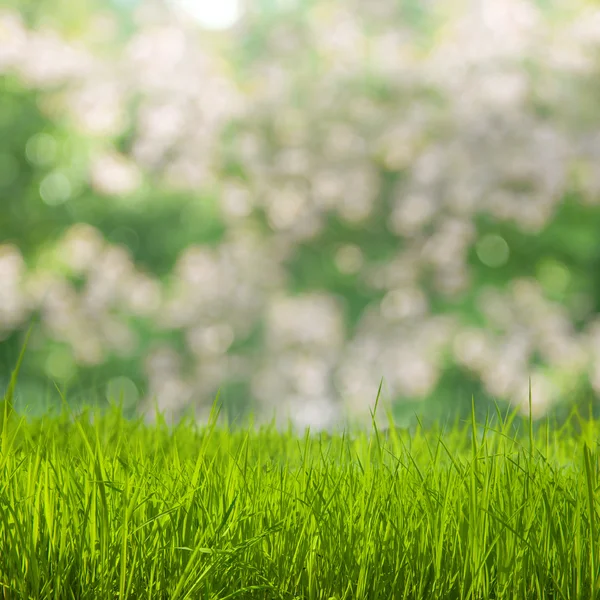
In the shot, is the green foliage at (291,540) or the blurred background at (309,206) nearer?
the green foliage at (291,540)

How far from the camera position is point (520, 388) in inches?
335

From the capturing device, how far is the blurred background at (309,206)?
8.57 meters

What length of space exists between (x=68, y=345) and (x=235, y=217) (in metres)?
2.37

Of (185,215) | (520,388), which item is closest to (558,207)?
(520,388)

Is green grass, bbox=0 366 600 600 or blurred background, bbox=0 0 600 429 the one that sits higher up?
blurred background, bbox=0 0 600 429

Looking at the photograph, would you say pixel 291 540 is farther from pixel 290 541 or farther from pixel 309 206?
pixel 309 206

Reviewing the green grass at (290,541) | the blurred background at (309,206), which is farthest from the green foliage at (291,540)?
the blurred background at (309,206)

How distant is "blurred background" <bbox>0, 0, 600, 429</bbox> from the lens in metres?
8.57

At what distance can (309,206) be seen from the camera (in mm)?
8812

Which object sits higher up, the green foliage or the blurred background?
the blurred background

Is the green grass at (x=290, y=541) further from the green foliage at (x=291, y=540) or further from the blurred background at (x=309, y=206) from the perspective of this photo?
the blurred background at (x=309, y=206)

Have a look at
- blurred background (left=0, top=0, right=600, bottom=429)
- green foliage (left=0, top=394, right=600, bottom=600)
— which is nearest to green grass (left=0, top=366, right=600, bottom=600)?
green foliage (left=0, top=394, right=600, bottom=600)

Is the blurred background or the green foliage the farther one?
the blurred background

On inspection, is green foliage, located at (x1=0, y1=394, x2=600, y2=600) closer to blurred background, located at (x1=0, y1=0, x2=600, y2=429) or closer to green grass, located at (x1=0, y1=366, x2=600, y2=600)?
green grass, located at (x1=0, y1=366, x2=600, y2=600)
